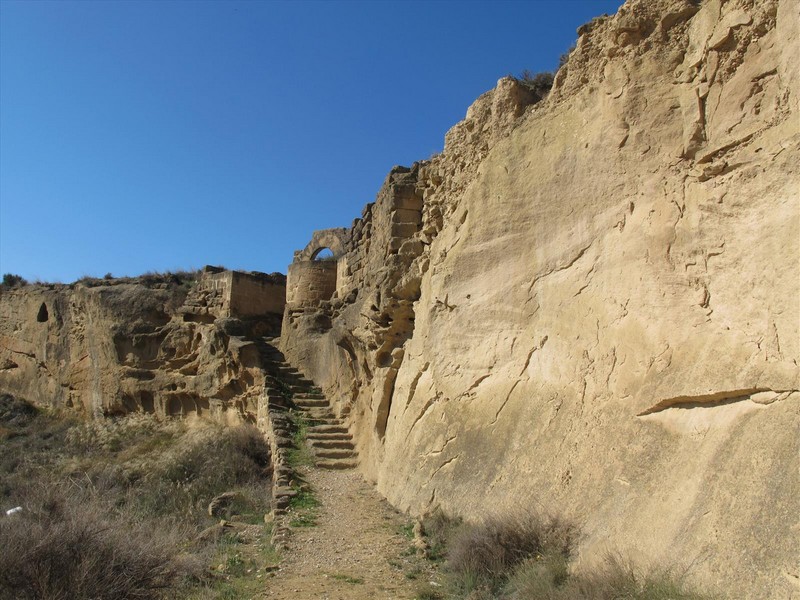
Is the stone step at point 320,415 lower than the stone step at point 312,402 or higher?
lower

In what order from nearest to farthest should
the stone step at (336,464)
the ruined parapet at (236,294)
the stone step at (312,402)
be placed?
the stone step at (336,464) < the stone step at (312,402) < the ruined parapet at (236,294)

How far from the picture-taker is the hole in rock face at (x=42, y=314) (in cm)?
1952

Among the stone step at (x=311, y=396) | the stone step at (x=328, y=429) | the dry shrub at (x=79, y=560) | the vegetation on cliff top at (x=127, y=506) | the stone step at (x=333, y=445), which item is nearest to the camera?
the dry shrub at (x=79, y=560)

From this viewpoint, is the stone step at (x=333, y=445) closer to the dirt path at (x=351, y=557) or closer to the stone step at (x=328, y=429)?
the stone step at (x=328, y=429)

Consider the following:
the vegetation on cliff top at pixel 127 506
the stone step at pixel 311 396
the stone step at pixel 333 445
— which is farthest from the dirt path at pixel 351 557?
the stone step at pixel 311 396

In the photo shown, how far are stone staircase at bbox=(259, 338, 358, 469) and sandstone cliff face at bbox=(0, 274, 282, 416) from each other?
627mm

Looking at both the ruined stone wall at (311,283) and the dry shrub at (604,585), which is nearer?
the dry shrub at (604,585)

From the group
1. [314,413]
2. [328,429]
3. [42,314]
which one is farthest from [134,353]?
[328,429]

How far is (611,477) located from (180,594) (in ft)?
11.5

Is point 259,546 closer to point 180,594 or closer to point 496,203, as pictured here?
point 180,594

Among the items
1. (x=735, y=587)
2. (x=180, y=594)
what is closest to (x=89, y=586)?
(x=180, y=594)

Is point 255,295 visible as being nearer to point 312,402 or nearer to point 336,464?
point 312,402

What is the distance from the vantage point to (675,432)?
4.77 m

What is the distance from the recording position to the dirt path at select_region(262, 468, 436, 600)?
589 centimetres
